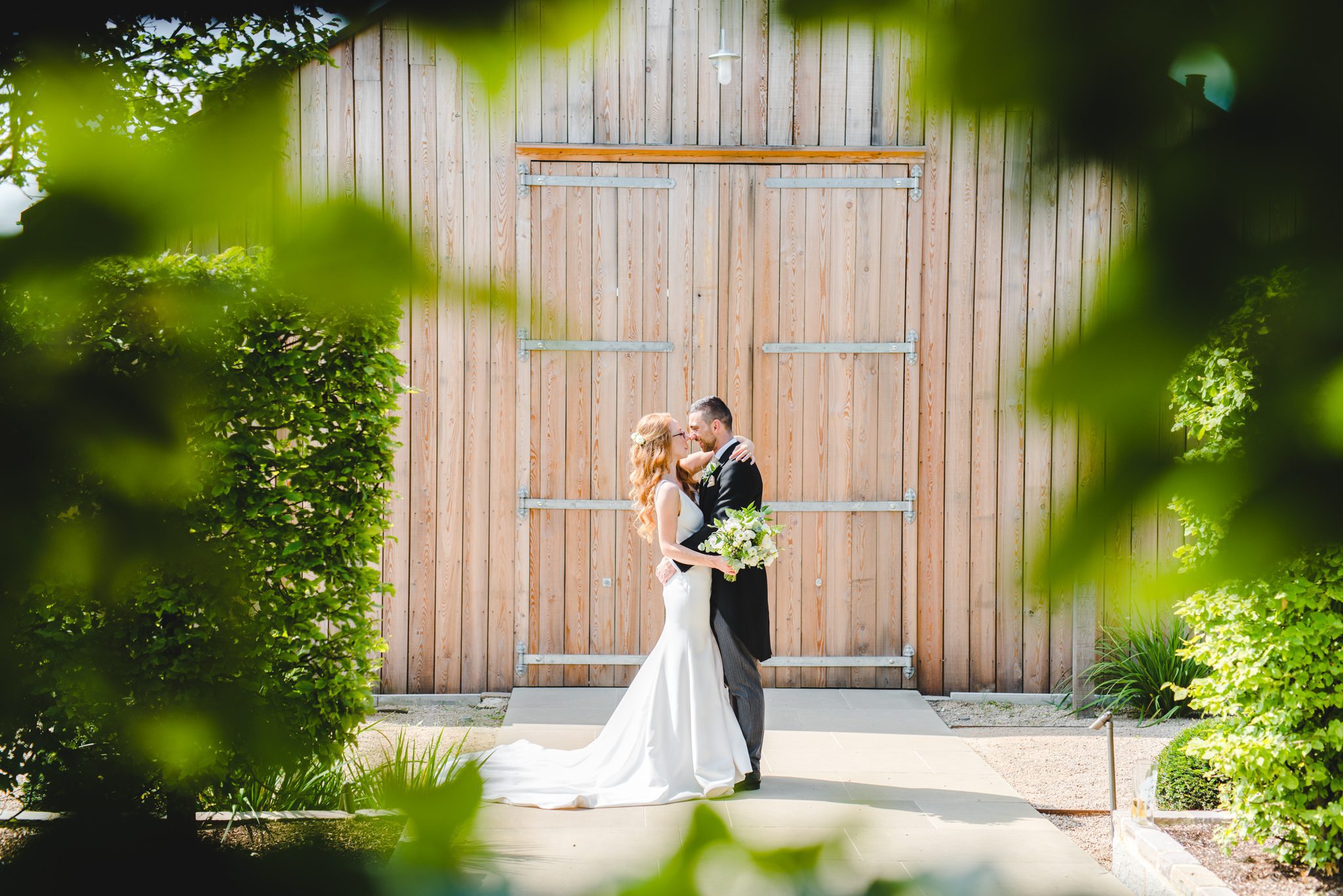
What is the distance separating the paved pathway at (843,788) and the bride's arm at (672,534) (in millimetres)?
1032

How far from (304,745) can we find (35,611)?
0.89 ft

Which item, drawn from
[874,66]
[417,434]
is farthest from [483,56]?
[874,66]

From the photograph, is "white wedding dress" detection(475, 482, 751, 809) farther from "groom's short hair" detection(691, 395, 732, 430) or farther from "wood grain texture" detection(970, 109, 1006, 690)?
"wood grain texture" detection(970, 109, 1006, 690)

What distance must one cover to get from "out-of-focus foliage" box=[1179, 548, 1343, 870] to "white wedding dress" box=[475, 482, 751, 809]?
76.9 inches

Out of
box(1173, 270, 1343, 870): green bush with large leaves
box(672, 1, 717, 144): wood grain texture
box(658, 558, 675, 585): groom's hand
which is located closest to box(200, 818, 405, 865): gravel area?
box(1173, 270, 1343, 870): green bush with large leaves

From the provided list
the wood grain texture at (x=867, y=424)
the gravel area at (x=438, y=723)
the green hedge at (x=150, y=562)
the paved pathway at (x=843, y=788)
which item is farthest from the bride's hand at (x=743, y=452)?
the green hedge at (x=150, y=562)

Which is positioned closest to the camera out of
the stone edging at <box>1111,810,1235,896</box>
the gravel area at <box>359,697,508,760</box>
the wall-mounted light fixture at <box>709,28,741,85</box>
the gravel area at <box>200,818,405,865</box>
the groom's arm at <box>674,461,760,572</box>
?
the gravel area at <box>200,818,405,865</box>

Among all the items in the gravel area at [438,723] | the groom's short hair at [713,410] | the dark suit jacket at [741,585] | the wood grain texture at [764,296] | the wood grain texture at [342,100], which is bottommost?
the gravel area at [438,723]

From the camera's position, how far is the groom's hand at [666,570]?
479 cm

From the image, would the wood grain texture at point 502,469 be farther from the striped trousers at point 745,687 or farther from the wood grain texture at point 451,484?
the striped trousers at point 745,687

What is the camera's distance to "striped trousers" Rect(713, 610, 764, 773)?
4645mm

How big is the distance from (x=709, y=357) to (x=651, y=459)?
5.40ft

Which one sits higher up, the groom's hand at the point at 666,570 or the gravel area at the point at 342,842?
the gravel area at the point at 342,842

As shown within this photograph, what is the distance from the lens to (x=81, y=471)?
27.1 inches
